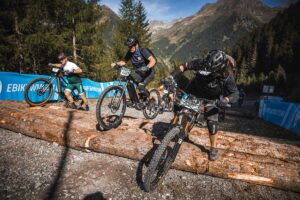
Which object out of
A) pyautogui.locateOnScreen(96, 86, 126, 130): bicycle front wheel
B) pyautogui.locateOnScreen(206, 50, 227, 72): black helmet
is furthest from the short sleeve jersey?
pyautogui.locateOnScreen(206, 50, 227, 72): black helmet

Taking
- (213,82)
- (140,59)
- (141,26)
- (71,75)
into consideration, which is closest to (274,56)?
(141,26)

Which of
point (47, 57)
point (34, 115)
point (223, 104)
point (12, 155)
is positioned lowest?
point (12, 155)

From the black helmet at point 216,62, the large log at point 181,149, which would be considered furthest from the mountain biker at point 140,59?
the black helmet at point 216,62

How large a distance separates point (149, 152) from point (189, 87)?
1.84 meters

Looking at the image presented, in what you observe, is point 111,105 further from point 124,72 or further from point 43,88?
point 43,88

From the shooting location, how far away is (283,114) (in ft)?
40.4

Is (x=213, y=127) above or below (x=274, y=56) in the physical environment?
below

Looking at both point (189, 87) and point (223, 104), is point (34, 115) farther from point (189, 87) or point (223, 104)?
point (223, 104)

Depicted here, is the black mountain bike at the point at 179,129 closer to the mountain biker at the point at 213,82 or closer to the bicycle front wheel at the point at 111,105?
the mountain biker at the point at 213,82

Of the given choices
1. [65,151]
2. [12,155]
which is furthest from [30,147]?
[65,151]

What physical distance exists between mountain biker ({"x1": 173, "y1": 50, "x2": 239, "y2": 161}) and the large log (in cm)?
36

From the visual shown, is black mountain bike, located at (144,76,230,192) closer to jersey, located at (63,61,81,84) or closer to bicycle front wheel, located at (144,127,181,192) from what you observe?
bicycle front wheel, located at (144,127,181,192)

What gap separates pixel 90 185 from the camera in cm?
328

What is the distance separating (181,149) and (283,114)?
1167 cm
